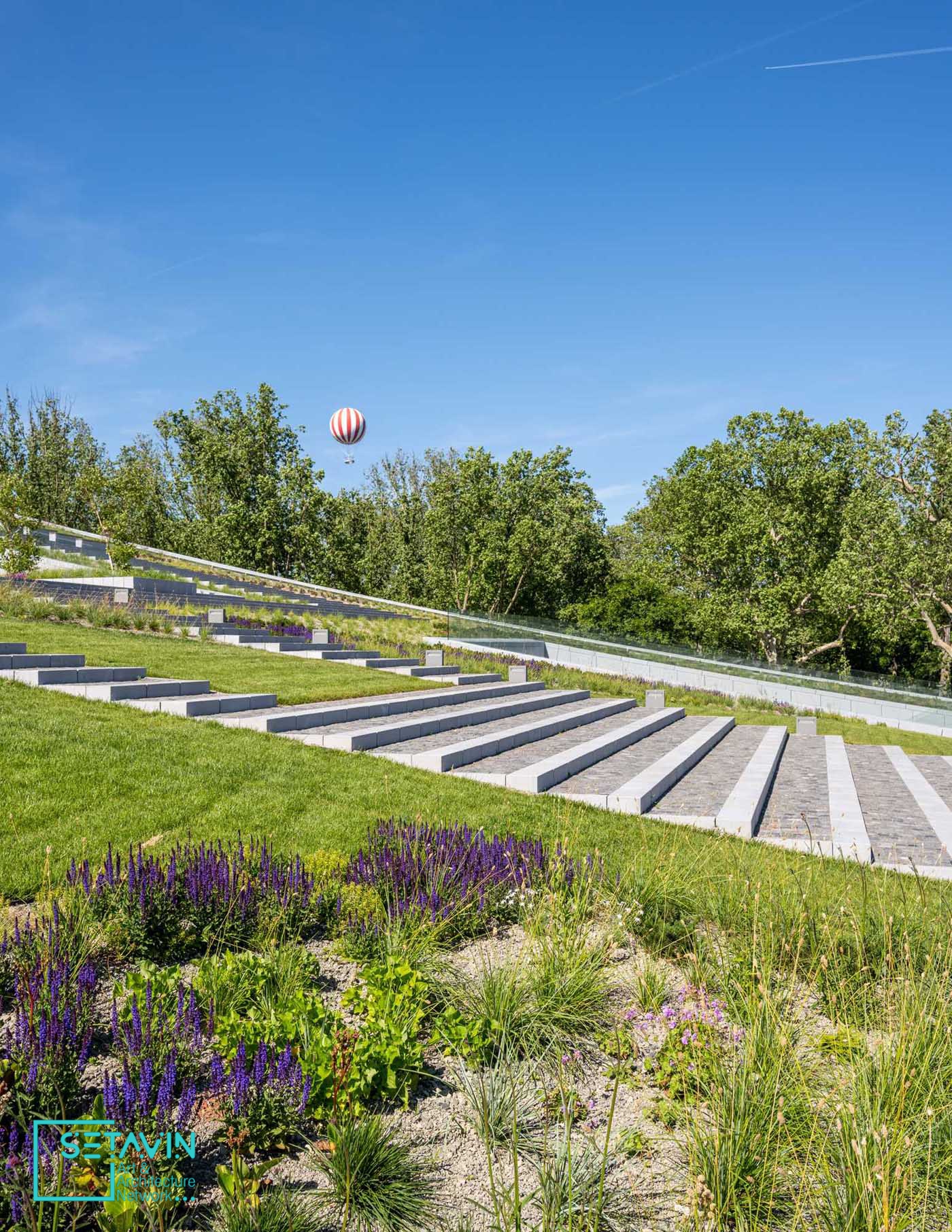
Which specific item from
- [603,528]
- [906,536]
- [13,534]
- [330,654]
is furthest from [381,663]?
[603,528]

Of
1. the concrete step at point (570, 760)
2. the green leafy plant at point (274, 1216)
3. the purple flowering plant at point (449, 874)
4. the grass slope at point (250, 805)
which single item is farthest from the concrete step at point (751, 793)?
the green leafy plant at point (274, 1216)

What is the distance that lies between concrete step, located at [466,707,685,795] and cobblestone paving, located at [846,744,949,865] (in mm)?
3314

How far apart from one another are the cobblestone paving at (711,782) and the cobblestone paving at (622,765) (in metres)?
0.54

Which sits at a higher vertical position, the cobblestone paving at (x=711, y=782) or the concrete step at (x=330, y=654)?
the concrete step at (x=330, y=654)

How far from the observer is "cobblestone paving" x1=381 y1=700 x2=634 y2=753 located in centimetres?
977

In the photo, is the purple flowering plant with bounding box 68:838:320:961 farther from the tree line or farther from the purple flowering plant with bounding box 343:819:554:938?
the tree line

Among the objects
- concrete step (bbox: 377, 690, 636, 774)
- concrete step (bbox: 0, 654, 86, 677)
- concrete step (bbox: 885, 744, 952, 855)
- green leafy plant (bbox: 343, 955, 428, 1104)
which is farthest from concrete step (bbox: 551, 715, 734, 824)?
concrete step (bbox: 0, 654, 86, 677)

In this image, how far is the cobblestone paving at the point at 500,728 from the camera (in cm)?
977

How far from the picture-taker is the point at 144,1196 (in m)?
2.27

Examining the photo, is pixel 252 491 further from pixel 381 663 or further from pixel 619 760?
pixel 619 760

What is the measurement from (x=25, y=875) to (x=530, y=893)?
312cm

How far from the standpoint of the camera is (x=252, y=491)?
48.5 m

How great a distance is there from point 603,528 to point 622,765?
3788 cm

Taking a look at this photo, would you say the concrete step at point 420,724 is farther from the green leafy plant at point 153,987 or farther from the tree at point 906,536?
the tree at point 906,536
